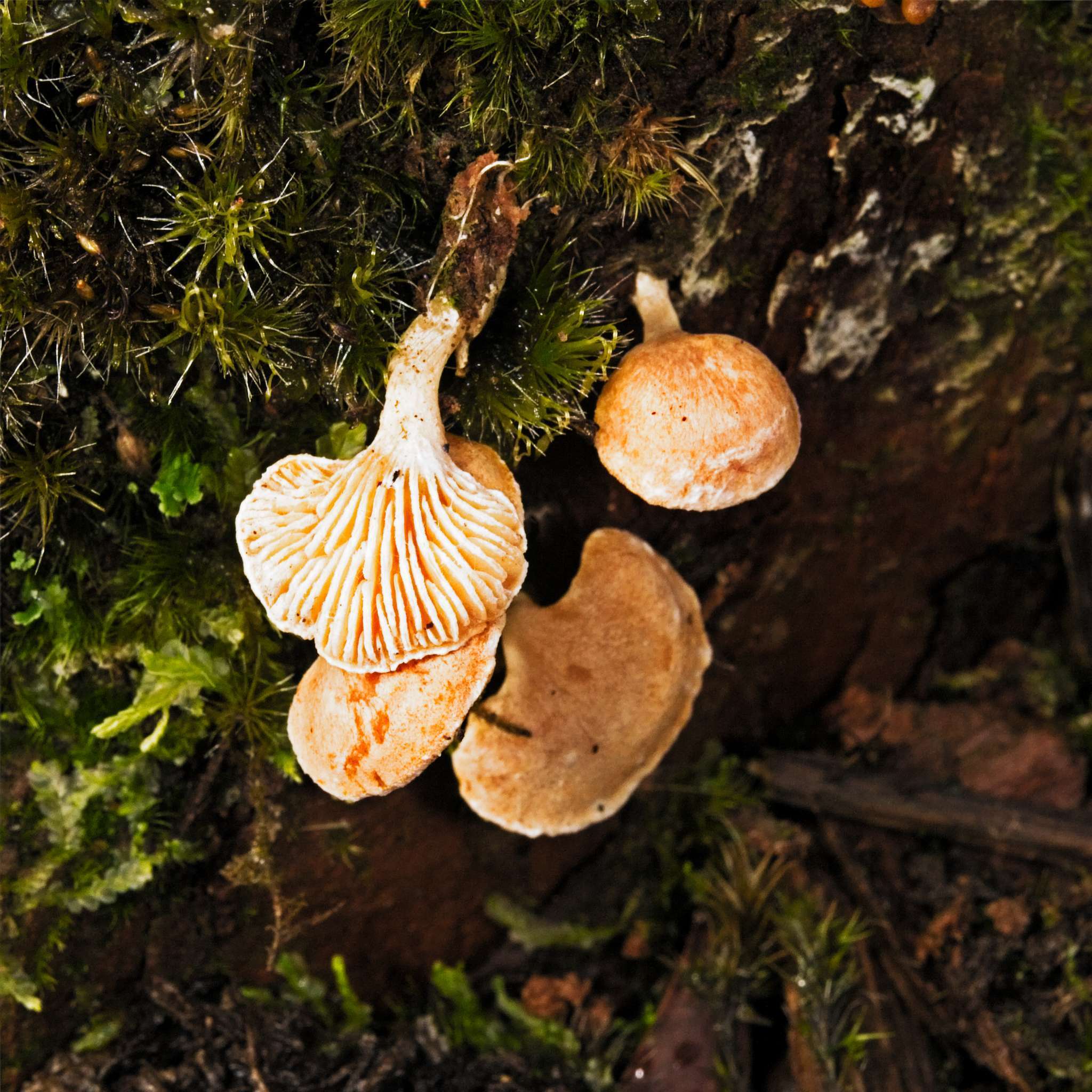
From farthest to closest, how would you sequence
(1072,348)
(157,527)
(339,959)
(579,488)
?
(1072,348)
(339,959)
(579,488)
(157,527)

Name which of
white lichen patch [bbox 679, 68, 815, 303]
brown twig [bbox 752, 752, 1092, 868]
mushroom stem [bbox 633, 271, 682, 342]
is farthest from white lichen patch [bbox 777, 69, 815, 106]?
brown twig [bbox 752, 752, 1092, 868]

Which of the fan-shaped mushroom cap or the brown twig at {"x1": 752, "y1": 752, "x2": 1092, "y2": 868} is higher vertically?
the fan-shaped mushroom cap

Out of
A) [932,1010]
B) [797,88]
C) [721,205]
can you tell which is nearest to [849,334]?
[721,205]

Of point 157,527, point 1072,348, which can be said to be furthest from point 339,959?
point 1072,348

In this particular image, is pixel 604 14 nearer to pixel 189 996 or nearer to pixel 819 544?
pixel 819 544

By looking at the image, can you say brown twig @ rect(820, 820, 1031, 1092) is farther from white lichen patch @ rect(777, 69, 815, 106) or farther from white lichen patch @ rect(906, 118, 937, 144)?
white lichen patch @ rect(777, 69, 815, 106)

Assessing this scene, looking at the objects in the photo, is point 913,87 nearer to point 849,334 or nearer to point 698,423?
point 849,334

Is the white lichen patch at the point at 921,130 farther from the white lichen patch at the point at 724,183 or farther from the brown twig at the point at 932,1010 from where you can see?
the brown twig at the point at 932,1010
